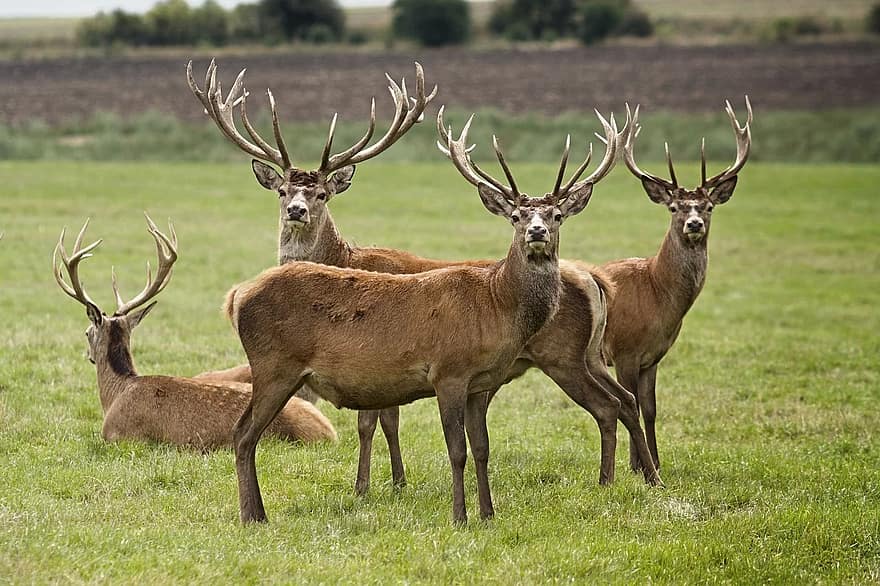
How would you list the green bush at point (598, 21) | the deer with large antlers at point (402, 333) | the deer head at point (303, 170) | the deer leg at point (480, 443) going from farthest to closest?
the green bush at point (598, 21)
the deer head at point (303, 170)
the deer leg at point (480, 443)
the deer with large antlers at point (402, 333)

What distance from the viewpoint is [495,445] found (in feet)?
35.2

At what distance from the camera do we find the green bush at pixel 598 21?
75.6 metres

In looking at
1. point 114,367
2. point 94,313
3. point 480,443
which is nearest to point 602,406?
point 480,443

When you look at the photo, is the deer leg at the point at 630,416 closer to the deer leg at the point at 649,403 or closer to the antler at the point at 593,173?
the deer leg at the point at 649,403

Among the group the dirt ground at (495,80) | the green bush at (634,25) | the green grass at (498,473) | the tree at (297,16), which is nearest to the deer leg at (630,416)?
the green grass at (498,473)

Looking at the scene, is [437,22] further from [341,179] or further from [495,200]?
[495,200]

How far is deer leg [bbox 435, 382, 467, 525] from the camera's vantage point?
798 cm

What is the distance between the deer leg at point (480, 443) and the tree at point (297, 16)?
244 ft

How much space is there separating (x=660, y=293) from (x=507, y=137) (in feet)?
109

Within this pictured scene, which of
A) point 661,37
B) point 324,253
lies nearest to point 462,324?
point 324,253

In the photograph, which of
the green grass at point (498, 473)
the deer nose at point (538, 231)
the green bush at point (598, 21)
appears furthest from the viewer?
the green bush at point (598, 21)

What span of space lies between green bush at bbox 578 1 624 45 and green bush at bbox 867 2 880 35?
570 inches

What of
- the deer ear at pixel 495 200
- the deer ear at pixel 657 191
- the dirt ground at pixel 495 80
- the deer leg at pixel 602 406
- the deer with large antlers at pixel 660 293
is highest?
Result: the deer ear at pixel 495 200

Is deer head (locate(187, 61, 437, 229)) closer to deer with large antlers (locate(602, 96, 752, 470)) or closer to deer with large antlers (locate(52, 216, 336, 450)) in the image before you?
deer with large antlers (locate(52, 216, 336, 450))
